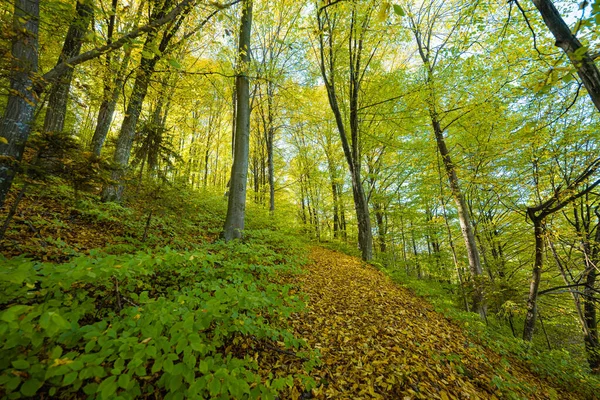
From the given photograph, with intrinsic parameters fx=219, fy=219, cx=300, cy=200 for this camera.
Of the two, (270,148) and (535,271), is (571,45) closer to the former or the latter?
(535,271)

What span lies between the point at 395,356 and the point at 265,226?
6.77 m

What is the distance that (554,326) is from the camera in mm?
8883

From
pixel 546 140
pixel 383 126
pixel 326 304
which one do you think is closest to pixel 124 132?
pixel 326 304

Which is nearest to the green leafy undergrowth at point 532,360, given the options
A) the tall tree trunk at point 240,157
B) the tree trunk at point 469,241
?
the tree trunk at point 469,241

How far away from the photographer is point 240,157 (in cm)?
600

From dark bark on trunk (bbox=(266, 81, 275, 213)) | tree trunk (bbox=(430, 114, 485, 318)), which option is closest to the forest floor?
tree trunk (bbox=(430, 114, 485, 318))

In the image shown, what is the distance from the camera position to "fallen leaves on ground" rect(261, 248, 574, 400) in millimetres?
2506

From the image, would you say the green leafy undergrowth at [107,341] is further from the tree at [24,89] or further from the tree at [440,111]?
the tree at [440,111]

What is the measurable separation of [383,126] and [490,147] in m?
4.35

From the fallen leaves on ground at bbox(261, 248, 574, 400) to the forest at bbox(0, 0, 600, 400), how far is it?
0.03 meters

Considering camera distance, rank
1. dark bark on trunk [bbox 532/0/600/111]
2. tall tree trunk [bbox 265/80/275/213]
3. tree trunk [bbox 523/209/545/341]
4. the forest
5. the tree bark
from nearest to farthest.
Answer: the forest → dark bark on trunk [bbox 532/0/600/111] → tree trunk [bbox 523/209/545/341] → the tree bark → tall tree trunk [bbox 265/80/275/213]

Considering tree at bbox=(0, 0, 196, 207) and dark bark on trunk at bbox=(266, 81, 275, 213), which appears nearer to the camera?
tree at bbox=(0, 0, 196, 207)

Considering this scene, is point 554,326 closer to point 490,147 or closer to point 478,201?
point 478,201

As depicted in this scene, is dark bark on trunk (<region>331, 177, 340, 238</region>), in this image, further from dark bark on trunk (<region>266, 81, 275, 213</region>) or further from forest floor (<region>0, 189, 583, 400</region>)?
forest floor (<region>0, 189, 583, 400</region>)
